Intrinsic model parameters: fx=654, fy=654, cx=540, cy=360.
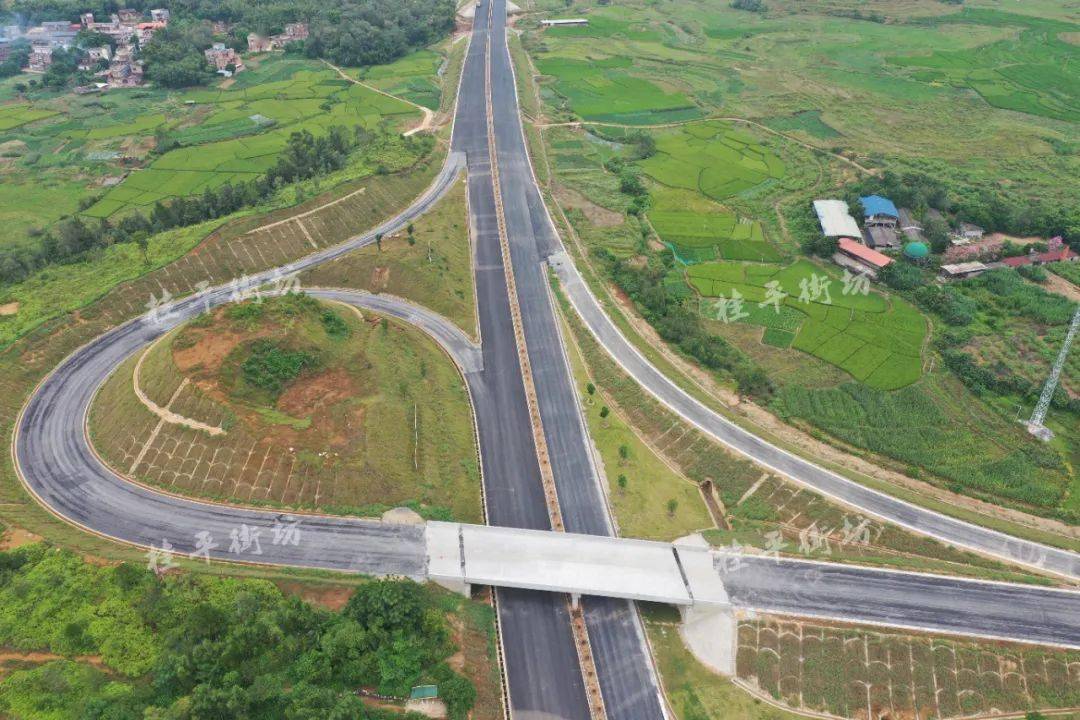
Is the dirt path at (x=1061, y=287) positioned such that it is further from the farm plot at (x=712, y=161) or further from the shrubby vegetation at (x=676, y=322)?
the shrubby vegetation at (x=676, y=322)

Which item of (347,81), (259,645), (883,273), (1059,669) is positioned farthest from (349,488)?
(347,81)

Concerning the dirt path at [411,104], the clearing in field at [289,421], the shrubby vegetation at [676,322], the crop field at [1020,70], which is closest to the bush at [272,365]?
the clearing in field at [289,421]

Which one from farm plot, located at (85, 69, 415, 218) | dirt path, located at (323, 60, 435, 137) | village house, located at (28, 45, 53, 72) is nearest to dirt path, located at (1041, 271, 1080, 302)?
dirt path, located at (323, 60, 435, 137)

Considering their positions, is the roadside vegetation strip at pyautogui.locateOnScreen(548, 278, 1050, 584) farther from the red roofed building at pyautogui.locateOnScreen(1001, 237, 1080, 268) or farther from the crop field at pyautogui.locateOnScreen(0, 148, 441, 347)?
the red roofed building at pyautogui.locateOnScreen(1001, 237, 1080, 268)

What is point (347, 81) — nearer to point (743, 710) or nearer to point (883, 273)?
point (883, 273)

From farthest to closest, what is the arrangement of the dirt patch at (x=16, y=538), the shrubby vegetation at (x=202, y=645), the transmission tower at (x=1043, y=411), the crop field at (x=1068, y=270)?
the crop field at (x=1068, y=270) → the transmission tower at (x=1043, y=411) → the dirt patch at (x=16, y=538) → the shrubby vegetation at (x=202, y=645)

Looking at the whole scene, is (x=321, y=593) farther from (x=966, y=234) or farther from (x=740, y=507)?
(x=966, y=234)
